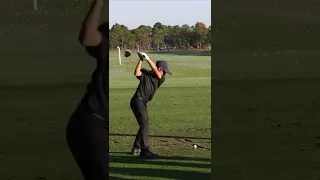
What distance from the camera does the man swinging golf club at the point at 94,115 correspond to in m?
3.49

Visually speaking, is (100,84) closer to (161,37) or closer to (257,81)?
(257,81)

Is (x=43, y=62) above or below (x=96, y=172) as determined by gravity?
above

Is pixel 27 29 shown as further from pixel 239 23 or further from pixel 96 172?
pixel 239 23

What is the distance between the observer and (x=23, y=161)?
178 inches

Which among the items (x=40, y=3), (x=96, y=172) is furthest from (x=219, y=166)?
(x=40, y=3)

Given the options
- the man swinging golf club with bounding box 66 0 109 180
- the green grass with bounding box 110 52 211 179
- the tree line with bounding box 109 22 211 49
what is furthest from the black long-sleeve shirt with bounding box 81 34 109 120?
the tree line with bounding box 109 22 211 49

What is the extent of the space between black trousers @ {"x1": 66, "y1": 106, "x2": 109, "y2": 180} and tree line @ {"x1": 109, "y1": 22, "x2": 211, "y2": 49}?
2287cm

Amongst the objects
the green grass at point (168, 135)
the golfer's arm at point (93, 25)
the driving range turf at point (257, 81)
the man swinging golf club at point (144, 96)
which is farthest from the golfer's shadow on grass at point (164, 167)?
the golfer's arm at point (93, 25)

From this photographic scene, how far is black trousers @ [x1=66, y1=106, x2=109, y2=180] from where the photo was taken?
3.62m

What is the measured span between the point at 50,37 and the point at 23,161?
Answer: 1395 millimetres

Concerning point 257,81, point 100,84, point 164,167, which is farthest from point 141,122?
point 100,84

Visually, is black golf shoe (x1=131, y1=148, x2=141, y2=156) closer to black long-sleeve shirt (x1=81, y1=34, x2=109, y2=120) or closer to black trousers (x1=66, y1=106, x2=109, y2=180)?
black trousers (x1=66, y1=106, x2=109, y2=180)

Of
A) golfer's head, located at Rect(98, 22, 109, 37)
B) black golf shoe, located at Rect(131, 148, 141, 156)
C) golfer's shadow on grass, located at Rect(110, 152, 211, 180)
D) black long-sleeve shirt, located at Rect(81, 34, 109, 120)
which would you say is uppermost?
golfer's head, located at Rect(98, 22, 109, 37)

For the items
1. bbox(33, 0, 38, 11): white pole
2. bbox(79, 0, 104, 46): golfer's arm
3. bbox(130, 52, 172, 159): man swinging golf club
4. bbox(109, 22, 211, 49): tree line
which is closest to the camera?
bbox(79, 0, 104, 46): golfer's arm
